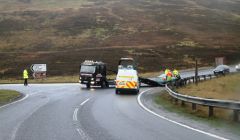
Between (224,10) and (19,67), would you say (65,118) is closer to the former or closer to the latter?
(19,67)

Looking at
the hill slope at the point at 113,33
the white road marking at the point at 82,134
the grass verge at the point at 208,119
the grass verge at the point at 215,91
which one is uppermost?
the hill slope at the point at 113,33

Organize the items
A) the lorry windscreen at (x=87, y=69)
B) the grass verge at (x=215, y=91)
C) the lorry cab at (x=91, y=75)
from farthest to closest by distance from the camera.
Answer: the lorry windscreen at (x=87, y=69)
the lorry cab at (x=91, y=75)
the grass verge at (x=215, y=91)

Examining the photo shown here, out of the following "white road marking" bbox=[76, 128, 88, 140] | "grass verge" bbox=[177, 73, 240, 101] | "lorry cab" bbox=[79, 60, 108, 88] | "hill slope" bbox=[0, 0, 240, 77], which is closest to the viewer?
"white road marking" bbox=[76, 128, 88, 140]

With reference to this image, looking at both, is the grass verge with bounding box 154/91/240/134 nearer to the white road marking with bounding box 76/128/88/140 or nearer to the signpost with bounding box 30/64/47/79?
the white road marking with bounding box 76/128/88/140

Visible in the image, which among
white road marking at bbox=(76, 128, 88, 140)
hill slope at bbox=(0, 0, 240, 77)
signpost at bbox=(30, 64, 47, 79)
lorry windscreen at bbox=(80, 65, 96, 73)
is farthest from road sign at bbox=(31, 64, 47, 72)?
white road marking at bbox=(76, 128, 88, 140)

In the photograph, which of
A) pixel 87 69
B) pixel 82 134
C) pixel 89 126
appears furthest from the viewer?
pixel 87 69

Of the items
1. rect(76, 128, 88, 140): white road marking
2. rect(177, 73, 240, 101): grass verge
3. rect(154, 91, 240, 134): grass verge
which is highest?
rect(76, 128, 88, 140): white road marking

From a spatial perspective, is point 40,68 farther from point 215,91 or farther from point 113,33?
point 113,33

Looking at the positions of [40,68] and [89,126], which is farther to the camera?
[40,68]

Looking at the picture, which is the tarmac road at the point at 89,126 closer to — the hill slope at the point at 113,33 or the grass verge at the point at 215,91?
the grass verge at the point at 215,91

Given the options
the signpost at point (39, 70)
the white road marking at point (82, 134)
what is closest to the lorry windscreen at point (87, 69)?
the signpost at point (39, 70)

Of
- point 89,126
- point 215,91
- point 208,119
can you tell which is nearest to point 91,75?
point 215,91

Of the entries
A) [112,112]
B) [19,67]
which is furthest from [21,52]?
[112,112]

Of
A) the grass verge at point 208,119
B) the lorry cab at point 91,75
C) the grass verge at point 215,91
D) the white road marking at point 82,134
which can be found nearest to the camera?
A: the white road marking at point 82,134
